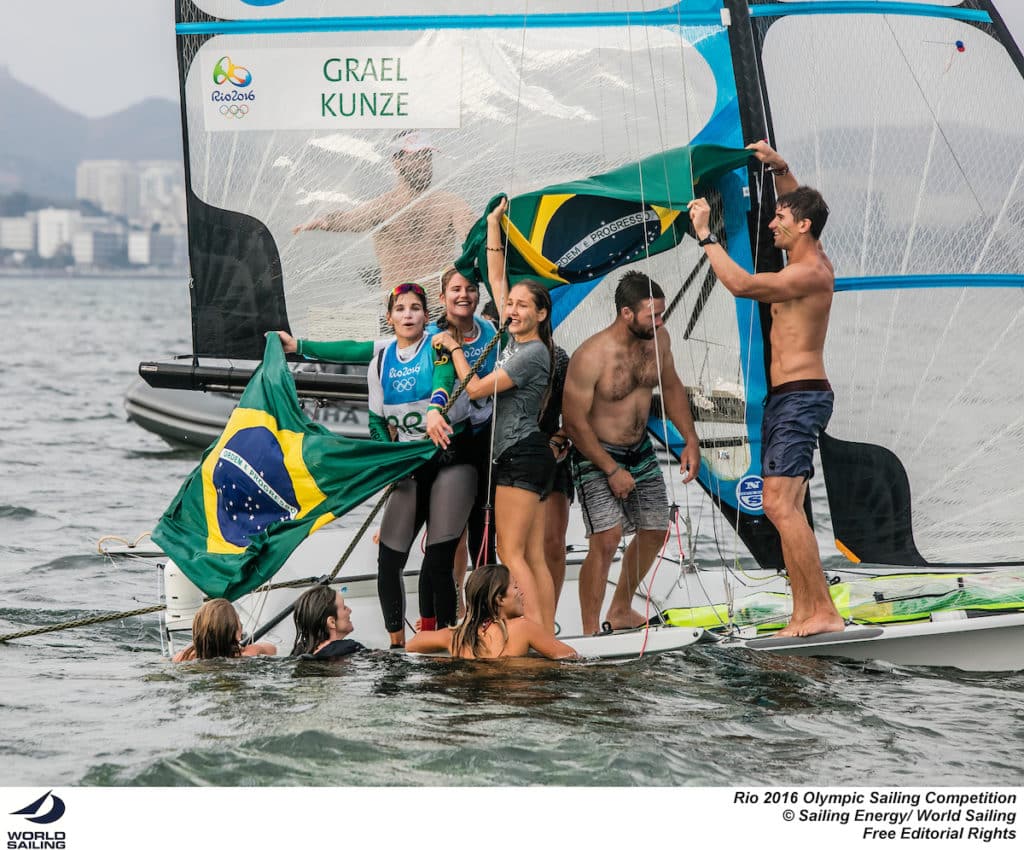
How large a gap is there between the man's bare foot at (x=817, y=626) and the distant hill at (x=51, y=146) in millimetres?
125975

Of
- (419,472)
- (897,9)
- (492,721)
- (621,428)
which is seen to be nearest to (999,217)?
(897,9)

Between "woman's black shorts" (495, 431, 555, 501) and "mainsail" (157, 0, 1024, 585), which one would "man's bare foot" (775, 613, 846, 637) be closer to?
"mainsail" (157, 0, 1024, 585)

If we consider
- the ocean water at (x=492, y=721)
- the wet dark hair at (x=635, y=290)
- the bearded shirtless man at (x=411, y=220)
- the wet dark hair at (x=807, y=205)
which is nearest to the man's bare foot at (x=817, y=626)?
the ocean water at (x=492, y=721)

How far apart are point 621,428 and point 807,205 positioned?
44.2 inches

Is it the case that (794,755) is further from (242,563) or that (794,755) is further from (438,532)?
(242,563)

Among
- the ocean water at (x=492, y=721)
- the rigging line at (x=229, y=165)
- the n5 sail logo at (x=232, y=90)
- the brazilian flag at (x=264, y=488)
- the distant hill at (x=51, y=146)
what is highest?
the distant hill at (x=51, y=146)

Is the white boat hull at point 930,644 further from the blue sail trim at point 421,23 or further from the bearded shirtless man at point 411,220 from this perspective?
the blue sail trim at point 421,23

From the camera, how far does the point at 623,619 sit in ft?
18.6

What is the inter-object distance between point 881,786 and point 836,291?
2.37 meters

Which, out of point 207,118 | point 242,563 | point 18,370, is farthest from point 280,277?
point 18,370

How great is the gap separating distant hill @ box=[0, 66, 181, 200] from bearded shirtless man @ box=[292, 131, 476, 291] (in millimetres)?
124294

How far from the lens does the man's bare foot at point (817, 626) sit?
5.12 metres

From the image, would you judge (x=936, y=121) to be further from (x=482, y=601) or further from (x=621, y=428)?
(x=482, y=601)

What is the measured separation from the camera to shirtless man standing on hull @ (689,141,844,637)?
16.8 feet
